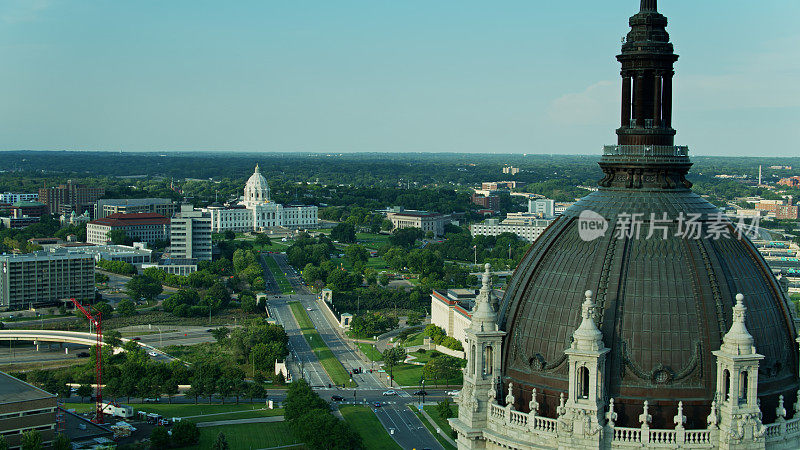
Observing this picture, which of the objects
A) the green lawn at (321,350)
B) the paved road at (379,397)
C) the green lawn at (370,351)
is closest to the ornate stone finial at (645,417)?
the paved road at (379,397)

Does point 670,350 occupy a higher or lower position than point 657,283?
lower

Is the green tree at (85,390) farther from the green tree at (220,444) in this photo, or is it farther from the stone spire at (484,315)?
A: the stone spire at (484,315)

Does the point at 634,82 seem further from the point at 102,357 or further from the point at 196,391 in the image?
the point at 102,357

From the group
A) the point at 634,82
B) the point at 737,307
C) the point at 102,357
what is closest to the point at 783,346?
the point at 737,307

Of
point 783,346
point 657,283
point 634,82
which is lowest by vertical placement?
point 783,346

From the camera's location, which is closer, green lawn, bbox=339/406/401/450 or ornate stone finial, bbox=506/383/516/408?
ornate stone finial, bbox=506/383/516/408

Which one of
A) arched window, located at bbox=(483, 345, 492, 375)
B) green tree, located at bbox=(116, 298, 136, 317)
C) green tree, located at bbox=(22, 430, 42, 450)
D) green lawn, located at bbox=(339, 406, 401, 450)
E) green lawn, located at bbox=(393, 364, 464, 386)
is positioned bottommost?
green lawn, located at bbox=(393, 364, 464, 386)

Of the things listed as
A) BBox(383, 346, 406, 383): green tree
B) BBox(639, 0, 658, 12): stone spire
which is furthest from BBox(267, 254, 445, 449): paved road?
BBox(639, 0, 658, 12): stone spire

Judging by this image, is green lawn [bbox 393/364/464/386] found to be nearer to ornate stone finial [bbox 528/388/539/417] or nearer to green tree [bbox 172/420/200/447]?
green tree [bbox 172/420/200/447]
